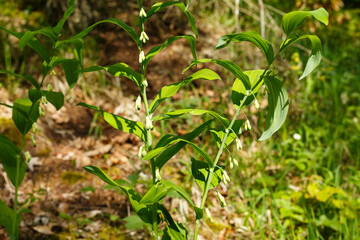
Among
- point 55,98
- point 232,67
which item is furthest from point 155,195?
point 55,98

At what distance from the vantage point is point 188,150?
264 centimetres

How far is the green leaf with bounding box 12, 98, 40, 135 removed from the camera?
159cm

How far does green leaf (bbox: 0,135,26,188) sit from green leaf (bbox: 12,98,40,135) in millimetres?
80

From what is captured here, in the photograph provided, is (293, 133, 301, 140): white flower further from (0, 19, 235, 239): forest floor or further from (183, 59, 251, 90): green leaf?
(183, 59, 251, 90): green leaf

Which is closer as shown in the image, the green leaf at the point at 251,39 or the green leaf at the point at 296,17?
the green leaf at the point at 296,17

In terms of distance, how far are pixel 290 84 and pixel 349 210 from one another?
1.52m

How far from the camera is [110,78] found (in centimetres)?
400

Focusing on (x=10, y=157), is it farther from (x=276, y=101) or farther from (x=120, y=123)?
(x=276, y=101)

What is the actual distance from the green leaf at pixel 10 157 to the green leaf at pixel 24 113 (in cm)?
8

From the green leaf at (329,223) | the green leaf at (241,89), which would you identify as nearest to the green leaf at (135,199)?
the green leaf at (241,89)

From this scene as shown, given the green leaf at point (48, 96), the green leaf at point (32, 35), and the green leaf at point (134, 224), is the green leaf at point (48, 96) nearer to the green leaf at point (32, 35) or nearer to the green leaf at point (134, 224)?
the green leaf at point (32, 35)

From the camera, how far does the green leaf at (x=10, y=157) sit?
1.57 m

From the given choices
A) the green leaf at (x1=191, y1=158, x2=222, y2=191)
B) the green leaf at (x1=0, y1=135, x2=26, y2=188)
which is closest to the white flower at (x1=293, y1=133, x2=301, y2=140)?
the green leaf at (x1=191, y1=158, x2=222, y2=191)

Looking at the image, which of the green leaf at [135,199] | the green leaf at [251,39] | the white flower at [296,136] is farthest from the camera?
the white flower at [296,136]
